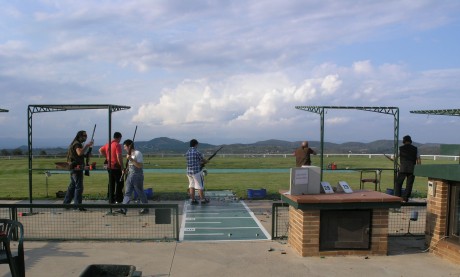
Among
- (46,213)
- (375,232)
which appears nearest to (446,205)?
(375,232)

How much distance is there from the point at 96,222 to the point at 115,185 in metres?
1.88

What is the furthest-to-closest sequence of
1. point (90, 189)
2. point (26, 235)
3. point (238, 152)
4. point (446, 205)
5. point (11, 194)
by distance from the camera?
point (238, 152) → point (90, 189) → point (11, 194) → point (26, 235) → point (446, 205)

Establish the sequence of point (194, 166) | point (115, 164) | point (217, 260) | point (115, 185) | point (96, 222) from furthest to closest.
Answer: point (194, 166), point (115, 185), point (115, 164), point (96, 222), point (217, 260)

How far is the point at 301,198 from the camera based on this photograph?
6.76 meters

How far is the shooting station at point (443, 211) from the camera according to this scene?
6.71 m

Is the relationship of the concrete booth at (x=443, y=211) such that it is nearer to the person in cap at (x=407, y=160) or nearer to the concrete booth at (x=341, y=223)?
the concrete booth at (x=341, y=223)

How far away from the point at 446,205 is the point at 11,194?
481 inches

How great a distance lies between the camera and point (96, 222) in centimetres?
940

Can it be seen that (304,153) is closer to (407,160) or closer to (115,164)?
(407,160)

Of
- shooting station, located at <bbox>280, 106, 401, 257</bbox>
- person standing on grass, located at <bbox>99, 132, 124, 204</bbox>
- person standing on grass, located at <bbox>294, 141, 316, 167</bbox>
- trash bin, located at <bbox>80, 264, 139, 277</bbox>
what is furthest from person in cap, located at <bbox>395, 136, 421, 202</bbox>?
trash bin, located at <bbox>80, 264, 139, 277</bbox>

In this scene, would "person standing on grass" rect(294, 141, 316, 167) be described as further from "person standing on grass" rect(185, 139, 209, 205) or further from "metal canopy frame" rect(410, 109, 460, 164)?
"metal canopy frame" rect(410, 109, 460, 164)

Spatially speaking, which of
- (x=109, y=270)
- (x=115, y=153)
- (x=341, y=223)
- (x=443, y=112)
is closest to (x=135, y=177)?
(x=115, y=153)

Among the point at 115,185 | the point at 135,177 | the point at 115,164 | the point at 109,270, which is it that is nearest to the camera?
the point at 109,270

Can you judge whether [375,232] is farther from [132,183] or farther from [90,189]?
[90,189]
